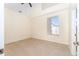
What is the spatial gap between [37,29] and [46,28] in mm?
122

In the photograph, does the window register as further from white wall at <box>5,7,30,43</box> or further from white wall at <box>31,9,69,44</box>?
white wall at <box>5,7,30,43</box>

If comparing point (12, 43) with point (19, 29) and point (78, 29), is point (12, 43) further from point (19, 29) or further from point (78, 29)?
point (78, 29)

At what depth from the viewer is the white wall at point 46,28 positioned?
1.40 meters

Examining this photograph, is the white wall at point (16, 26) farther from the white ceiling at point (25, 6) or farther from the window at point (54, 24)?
the window at point (54, 24)

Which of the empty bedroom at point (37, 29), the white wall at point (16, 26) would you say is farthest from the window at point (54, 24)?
the white wall at point (16, 26)

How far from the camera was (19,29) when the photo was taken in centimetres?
146

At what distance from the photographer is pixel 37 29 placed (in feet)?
4.83

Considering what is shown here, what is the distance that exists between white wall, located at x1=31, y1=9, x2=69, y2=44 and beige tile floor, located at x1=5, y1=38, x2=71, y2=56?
0.06 meters

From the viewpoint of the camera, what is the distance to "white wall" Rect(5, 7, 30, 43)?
140cm

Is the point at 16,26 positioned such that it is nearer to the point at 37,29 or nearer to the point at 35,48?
the point at 37,29

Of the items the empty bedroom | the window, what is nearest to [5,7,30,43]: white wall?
the empty bedroom

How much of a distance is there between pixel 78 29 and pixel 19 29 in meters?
0.76

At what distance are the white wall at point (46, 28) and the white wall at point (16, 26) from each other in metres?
0.09

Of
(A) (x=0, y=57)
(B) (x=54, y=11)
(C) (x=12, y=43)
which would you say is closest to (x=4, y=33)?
(C) (x=12, y=43)
